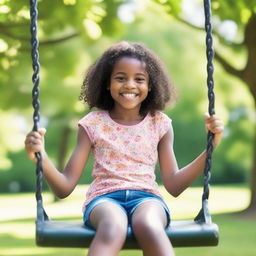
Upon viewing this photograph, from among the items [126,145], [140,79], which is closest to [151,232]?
[126,145]

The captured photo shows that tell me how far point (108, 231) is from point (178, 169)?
742 millimetres

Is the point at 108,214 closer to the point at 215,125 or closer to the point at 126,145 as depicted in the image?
the point at 126,145

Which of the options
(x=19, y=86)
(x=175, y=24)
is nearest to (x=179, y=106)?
(x=175, y=24)

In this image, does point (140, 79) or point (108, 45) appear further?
point (108, 45)

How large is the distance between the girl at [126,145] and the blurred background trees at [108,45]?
6.66ft

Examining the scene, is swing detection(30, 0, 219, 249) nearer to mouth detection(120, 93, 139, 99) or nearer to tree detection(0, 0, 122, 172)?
mouth detection(120, 93, 139, 99)

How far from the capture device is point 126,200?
3.34m

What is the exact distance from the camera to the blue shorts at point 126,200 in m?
3.27

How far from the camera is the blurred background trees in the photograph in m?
7.21

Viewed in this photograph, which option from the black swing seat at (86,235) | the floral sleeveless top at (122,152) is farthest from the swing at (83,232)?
the floral sleeveless top at (122,152)

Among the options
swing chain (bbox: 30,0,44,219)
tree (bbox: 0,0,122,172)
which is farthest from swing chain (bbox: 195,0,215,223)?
tree (bbox: 0,0,122,172)

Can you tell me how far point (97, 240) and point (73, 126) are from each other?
1448cm

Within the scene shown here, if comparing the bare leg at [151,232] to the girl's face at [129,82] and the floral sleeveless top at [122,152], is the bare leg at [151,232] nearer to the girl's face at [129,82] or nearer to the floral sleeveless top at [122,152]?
the floral sleeveless top at [122,152]

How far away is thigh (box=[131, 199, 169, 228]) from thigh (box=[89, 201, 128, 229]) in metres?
0.06
